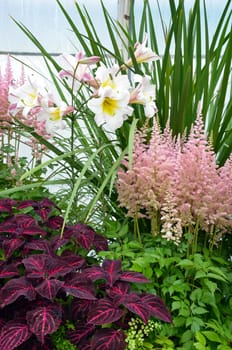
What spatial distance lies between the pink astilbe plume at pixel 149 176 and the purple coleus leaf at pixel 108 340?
0.34 m

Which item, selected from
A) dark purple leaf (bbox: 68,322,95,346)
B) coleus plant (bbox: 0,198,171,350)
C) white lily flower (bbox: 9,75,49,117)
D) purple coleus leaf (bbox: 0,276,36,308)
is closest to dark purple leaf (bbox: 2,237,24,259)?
coleus plant (bbox: 0,198,171,350)

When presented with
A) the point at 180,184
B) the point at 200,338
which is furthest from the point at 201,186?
the point at 200,338

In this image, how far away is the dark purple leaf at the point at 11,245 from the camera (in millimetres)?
1187

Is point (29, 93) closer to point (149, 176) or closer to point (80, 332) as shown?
point (149, 176)

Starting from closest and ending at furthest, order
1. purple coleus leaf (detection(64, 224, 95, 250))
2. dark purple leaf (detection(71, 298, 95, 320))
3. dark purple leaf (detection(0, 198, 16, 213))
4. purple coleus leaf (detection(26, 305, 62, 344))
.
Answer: purple coleus leaf (detection(26, 305, 62, 344)) < dark purple leaf (detection(71, 298, 95, 320)) < purple coleus leaf (detection(64, 224, 95, 250)) < dark purple leaf (detection(0, 198, 16, 213))

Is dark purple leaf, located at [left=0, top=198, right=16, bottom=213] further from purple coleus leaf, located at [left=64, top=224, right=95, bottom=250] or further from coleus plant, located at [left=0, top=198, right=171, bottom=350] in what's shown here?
purple coleus leaf, located at [left=64, top=224, right=95, bottom=250]

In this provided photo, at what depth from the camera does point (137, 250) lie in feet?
4.45

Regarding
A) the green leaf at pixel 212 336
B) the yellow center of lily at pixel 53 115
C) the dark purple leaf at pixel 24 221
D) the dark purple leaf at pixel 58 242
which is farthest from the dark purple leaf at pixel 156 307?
the yellow center of lily at pixel 53 115

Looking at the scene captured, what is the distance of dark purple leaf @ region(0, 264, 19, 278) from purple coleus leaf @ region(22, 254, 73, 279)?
0.04m

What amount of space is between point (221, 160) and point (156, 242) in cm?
39

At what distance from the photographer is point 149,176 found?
126cm

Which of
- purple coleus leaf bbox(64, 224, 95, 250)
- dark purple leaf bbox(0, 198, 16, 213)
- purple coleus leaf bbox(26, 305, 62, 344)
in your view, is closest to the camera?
purple coleus leaf bbox(26, 305, 62, 344)

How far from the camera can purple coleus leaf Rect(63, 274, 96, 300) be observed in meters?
1.06

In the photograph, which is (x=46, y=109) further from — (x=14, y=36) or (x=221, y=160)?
(x=14, y=36)
